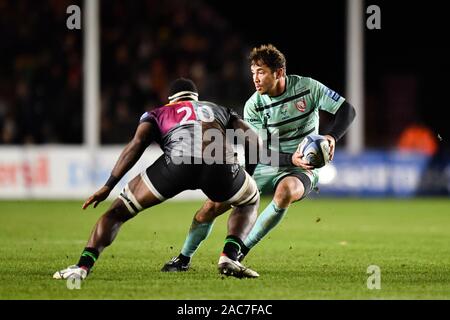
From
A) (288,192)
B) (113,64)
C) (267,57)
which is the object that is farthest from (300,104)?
(113,64)

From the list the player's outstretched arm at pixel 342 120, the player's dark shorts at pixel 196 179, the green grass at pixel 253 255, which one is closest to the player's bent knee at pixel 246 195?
the player's dark shorts at pixel 196 179

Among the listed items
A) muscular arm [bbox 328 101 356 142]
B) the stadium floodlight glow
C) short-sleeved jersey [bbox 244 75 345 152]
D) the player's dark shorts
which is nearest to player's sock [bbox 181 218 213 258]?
the player's dark shorts

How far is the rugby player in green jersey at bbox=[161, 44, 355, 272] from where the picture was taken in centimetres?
905

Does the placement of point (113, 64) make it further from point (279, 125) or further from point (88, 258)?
point (88, 258)

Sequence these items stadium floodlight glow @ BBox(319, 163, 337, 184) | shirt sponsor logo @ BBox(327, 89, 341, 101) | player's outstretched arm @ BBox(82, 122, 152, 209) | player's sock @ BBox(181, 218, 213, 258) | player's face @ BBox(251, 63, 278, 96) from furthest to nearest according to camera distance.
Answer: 1. stadium floodlight glow @ BBox(319, 163, 337, 184)
2. shirt sponsor logo @ BBox(327, 89, 341, 101)
3. player's face @ BBox(251, 63, 278, 96)
4. player's sock @ BBox(181, 218, 213, 258)
5. player's outstretched arm @ BBox(82, 122, 152, 209)

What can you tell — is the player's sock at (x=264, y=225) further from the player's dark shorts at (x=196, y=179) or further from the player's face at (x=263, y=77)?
the player's face at (x=263, y=77)

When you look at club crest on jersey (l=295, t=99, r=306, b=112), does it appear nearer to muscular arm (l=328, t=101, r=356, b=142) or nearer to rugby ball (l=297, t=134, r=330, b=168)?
muscular arm (l=328, t=101, r=356, b=142)

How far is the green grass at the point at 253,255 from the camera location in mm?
7727

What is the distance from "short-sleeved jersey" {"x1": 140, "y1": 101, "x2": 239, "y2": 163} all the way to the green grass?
1061mm

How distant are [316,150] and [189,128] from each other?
1289 millimetres

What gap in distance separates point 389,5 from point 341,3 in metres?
1.92

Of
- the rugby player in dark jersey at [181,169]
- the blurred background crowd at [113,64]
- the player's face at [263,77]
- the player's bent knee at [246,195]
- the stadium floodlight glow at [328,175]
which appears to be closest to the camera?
the rugby player in dark jersey at [181,169]

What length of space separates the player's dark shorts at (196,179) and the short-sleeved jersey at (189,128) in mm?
87

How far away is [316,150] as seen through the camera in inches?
354
